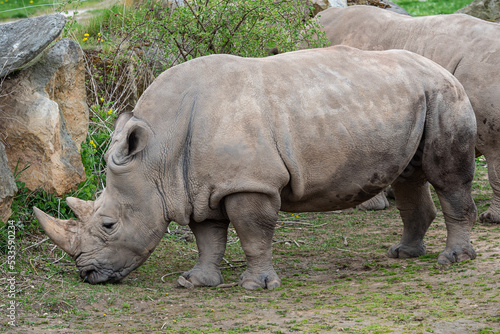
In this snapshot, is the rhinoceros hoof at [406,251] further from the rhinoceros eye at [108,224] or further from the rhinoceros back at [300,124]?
the rhinoceros eye at [108,224]

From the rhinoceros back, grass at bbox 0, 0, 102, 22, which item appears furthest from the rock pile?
grass at bbox 0, 0, 102, 22

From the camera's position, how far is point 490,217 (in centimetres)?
799

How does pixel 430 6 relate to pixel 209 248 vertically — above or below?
below

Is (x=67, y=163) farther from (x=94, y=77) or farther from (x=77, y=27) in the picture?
(x=77, y=27)

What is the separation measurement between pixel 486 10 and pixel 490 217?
849cm

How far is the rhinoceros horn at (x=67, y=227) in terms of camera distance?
557cm

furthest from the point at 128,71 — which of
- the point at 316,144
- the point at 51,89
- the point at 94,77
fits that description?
the point at 316,144

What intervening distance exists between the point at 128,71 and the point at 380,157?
4.46 m

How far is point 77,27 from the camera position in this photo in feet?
33.6

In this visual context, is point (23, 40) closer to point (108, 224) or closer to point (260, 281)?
point (108, 224)

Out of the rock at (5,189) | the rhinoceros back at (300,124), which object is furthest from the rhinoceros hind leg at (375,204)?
the rock at (5,189)

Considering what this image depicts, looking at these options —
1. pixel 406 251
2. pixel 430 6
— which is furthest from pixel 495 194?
pixel 430 6

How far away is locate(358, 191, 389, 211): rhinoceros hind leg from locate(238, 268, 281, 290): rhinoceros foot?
360 centimetres

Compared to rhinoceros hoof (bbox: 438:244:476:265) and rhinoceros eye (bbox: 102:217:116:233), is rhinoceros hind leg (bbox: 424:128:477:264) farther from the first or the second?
rhinoceros eye (bbox: 102:217:116:233)
